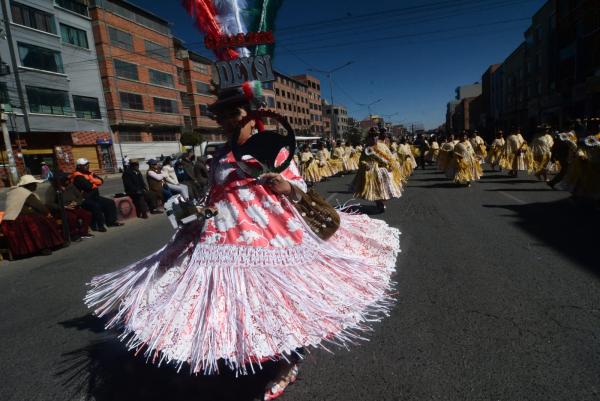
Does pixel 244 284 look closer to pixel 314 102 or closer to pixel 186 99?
pixel 186 99

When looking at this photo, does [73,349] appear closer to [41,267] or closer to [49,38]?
[41,267]

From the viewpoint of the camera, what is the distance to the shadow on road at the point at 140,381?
2199 mm

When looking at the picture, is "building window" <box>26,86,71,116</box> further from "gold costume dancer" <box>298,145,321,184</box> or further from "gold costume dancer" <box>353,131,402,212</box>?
"gold costume dancer" <box>353,131,402,212</box>

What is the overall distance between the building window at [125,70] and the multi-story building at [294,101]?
35353mm

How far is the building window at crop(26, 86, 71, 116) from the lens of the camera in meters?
25.3

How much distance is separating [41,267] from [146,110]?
35.0 m

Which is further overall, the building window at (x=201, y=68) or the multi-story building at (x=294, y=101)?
the multi-story building at (x=294, y=101)

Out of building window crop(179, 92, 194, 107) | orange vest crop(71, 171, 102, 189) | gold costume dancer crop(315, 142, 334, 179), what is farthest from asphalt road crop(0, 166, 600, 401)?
building window crop(179, 92, 194, 107)

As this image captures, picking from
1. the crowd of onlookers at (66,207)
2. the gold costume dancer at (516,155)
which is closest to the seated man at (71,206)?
the crowd of onlookers at (66,207)

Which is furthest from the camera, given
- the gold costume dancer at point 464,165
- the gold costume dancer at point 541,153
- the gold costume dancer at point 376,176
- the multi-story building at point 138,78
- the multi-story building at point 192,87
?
the multi-story building at point 192,87

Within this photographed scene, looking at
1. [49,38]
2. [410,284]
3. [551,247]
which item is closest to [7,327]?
[410,284]

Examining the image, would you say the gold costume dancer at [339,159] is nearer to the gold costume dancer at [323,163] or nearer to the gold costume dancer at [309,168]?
the gold costume dancer at [323,163]

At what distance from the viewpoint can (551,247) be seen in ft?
14.7

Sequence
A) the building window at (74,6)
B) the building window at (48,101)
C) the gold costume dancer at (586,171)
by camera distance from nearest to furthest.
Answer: the gold costume dancer at (586,171)
the building window at (48,101)
the building window at (74,6)
